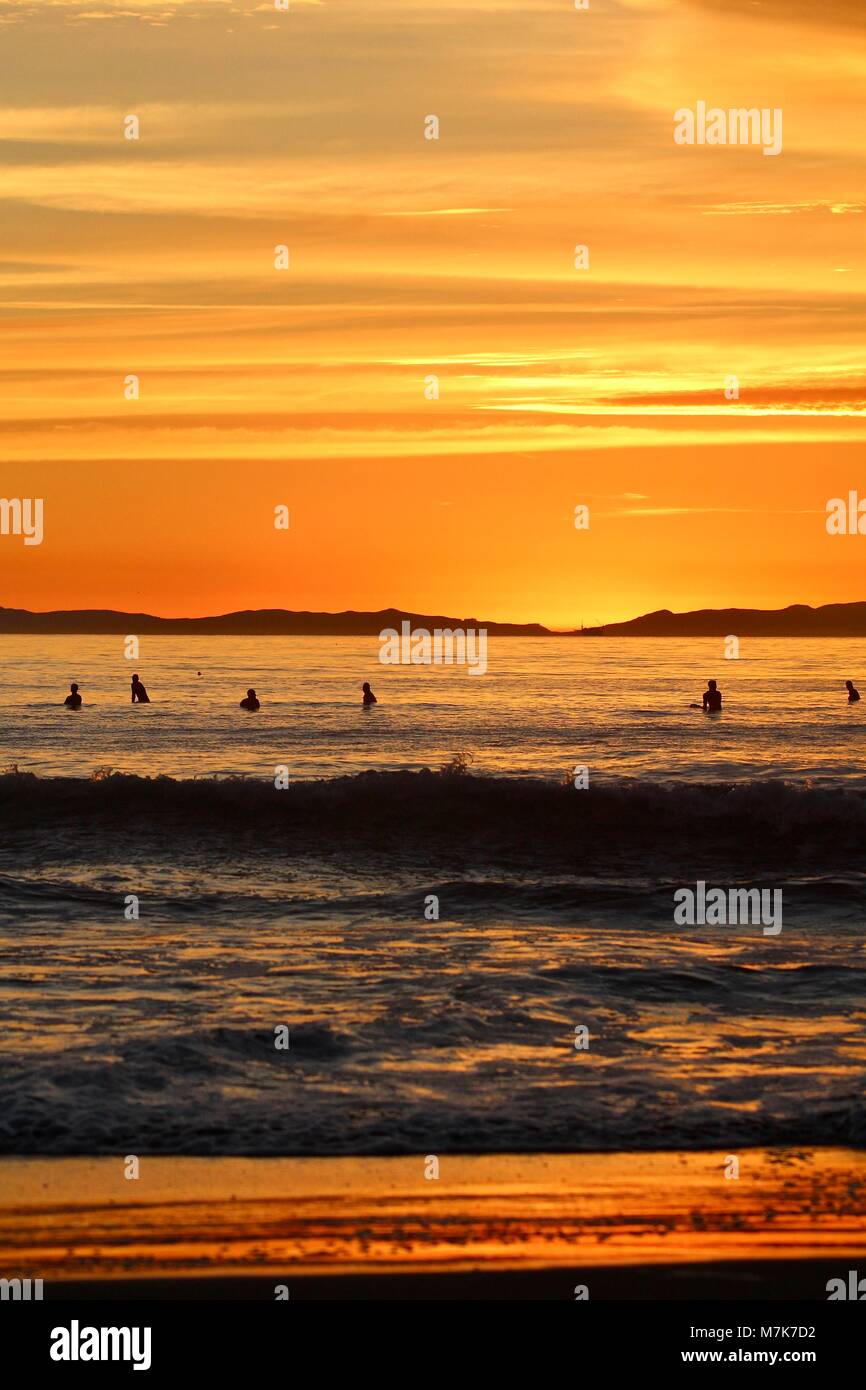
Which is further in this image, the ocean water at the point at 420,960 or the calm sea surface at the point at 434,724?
the calm sea surface at the point at 434,724

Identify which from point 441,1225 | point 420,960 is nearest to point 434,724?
point 420,960

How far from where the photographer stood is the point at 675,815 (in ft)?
87.6

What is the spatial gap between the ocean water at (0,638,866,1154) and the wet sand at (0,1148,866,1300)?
378mm

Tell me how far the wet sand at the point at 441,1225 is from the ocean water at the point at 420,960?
0.38 m

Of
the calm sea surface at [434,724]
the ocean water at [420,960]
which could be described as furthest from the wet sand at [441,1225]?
the calm sea surface at [434,724]

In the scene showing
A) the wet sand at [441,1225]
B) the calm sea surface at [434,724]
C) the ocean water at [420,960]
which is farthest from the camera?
the calm sea surface at [434,724]

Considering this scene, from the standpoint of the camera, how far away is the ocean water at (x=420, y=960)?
896 centimetres

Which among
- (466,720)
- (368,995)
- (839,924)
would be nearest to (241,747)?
(466,720)

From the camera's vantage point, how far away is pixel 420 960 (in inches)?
554

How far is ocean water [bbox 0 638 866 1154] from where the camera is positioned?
8.96m

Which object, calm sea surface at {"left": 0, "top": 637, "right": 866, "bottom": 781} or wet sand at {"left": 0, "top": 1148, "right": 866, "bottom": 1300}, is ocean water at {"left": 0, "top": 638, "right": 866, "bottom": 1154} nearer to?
wet sand at {"left": 0, "top": 1148, "right": 866, "bottom": 1300}

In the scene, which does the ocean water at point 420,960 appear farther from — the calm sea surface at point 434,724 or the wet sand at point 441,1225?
the calm sea surface at point 434,724

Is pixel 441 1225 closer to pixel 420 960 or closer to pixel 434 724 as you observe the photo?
pixel 420 960

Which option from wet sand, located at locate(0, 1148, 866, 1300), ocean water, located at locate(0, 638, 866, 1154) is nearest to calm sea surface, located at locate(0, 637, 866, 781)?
ocean water, located at locate(0, 638, 866, 1154)
